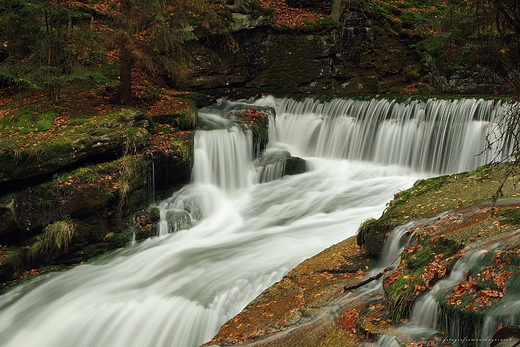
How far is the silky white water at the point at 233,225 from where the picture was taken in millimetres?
7195

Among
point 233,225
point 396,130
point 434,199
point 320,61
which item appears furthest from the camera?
point 320,61

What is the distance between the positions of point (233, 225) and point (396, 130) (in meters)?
5.91

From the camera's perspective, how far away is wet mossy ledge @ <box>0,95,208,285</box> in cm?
929

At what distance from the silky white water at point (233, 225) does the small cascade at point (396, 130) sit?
35mm

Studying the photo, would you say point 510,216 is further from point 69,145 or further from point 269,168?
point 269,168

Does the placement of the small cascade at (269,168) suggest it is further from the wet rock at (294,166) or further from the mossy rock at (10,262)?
the mossy rock at (10,262)

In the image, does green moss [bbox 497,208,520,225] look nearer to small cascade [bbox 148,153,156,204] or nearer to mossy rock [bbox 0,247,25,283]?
small cascade [bbox 148,153,156,204]

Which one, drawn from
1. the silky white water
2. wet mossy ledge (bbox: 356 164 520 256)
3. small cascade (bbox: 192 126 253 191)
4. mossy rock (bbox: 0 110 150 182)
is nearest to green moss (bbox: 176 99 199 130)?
small cascade (bbox: 192 126 253 191)

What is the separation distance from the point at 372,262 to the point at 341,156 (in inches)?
324

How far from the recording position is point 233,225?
35.1 ft

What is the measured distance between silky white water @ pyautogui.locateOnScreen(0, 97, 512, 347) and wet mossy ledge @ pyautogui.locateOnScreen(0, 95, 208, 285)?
0.46 m

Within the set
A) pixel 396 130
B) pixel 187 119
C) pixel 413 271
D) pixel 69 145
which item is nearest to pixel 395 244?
pixel 413 271

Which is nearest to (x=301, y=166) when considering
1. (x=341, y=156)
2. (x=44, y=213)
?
Result: (x=341, y=156)

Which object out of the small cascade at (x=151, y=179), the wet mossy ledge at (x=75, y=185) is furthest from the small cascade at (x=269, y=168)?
the small cascade at (x=151, y=179)
